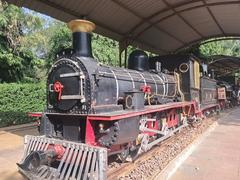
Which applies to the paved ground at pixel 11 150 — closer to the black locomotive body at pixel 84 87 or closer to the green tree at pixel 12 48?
the black locomotive body at pixel 84 87

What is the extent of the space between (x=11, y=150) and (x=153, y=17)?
7781 millimetres

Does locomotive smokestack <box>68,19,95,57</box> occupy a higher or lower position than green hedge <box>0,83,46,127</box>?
higher

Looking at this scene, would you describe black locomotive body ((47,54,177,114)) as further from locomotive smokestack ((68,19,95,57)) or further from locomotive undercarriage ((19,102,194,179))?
locomotive undercarriage ((19,102,194,179))

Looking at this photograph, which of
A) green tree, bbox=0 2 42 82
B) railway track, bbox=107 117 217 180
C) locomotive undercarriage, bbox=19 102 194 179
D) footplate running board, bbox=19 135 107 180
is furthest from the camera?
green tree, bbox=0 2 42 82

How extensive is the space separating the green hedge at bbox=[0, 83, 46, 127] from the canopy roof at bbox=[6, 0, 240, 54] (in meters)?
5.25

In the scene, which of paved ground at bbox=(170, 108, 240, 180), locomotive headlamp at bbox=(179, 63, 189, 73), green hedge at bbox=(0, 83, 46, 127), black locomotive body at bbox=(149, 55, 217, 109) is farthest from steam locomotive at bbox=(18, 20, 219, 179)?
green hedge at bbox=(0, 83, 46, 127)

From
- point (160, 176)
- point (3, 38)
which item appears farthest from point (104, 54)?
point (160, 176)

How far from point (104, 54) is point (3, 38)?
9.48 metres

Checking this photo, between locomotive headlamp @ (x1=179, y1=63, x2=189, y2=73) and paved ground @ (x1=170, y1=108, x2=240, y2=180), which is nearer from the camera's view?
paved ground @ (x1=170, y1=108, x2=240, y2=180)

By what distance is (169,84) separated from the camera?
32.2ft

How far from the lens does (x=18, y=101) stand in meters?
14.1

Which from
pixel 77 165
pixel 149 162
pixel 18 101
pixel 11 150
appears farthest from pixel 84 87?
pixel 18 101

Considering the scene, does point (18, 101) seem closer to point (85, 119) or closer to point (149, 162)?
point (85, 119)

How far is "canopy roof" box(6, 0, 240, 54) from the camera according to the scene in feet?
30.3
